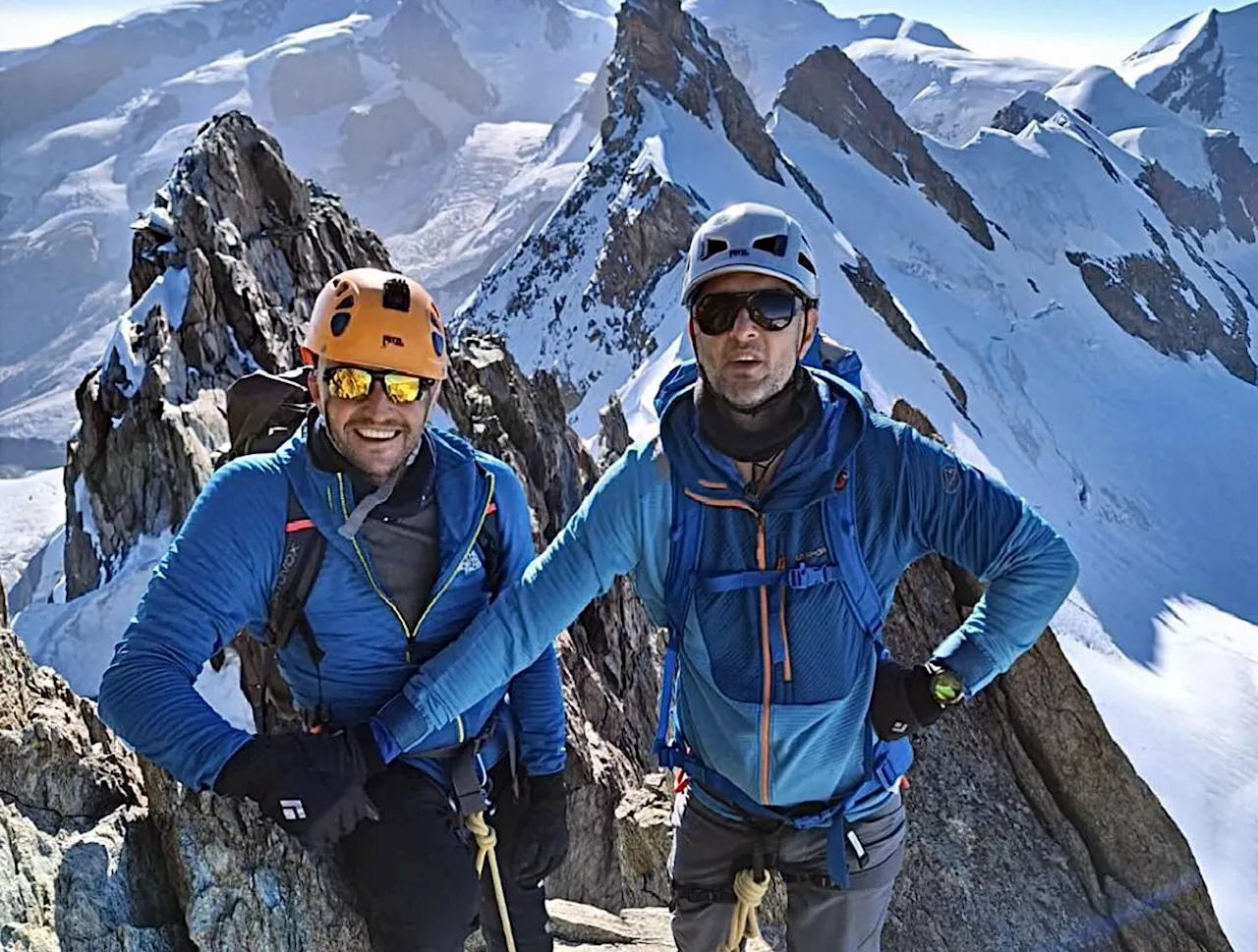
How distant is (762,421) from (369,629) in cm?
176

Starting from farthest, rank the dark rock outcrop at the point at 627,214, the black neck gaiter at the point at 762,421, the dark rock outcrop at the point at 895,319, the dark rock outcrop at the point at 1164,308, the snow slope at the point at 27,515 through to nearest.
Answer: the dark rock outcrop at the point at 1164,308 → the snow slope at the point at 27,515 → the dark rock outcrop at the point at 627,214 → the dark rock outcrop at the point at 895,319 → the black neck gaiter at the point at 762,421

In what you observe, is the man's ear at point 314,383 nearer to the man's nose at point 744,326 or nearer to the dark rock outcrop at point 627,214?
the man's nose at point 744,326

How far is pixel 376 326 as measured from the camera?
3920 mm

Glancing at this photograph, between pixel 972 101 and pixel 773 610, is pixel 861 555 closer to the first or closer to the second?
pixel 773 610

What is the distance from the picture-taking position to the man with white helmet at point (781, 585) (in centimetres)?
346

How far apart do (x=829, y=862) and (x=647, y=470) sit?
1.67 metres

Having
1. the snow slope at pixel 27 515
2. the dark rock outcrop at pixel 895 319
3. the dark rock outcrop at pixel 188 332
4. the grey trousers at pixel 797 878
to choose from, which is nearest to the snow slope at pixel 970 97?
the dark rock outcrop at pixel 895 319

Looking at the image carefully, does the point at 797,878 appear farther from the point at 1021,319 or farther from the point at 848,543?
the point at 1021,319

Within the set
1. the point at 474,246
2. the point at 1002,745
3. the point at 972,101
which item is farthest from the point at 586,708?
the point at 972,101

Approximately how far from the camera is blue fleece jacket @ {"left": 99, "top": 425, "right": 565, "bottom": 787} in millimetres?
3371

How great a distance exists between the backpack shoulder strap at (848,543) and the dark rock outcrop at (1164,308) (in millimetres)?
89064


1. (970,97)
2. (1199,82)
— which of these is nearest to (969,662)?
(970,97)

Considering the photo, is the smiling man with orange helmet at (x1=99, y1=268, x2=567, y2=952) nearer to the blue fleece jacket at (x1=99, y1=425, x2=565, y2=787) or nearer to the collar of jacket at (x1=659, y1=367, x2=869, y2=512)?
the blue fleece jacket at (x1=99, y1=425, x2=565, y2=787)

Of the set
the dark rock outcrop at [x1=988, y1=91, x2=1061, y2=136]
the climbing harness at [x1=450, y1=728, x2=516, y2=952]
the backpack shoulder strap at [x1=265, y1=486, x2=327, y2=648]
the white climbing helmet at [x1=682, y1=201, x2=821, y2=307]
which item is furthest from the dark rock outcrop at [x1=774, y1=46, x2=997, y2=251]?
the backpack shoulder strap at [x1=265, y1=486, x2=327, y2=648]
